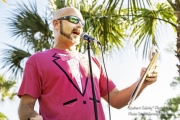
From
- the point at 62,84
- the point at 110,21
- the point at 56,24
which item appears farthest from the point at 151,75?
the point at 110,21

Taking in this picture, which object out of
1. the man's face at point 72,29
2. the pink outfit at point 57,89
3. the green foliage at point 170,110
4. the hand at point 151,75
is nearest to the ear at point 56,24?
the man's face at point 72,29

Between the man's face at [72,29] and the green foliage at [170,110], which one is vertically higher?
the man's face at [72,29]

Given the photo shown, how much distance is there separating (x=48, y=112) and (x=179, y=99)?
15.7 meters

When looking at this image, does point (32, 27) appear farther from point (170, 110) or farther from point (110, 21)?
point (170, 110)

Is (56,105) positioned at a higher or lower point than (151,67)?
lower

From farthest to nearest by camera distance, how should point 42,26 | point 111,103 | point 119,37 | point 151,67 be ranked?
point 42,26
point 119,37
point 111,103
point 151,67

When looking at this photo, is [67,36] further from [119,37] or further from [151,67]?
[119,37]

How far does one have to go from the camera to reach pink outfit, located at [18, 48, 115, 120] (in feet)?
7.13

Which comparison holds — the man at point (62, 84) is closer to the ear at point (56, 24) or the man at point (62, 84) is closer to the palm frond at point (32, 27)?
the ear at point (56, 24)

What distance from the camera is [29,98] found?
86.5 inches

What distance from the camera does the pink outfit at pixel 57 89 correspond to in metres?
2.17

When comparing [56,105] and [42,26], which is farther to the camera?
[42,26]

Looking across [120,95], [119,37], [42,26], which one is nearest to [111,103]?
[120,95]

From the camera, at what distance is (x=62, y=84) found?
2.22 metres
